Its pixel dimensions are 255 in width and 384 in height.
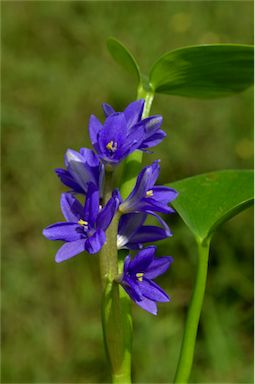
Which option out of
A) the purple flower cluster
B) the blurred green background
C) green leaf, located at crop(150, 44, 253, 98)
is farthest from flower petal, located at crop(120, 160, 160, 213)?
the blurred green background

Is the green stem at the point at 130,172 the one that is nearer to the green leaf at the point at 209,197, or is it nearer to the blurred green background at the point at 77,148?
the green leaf at the point at 209,197

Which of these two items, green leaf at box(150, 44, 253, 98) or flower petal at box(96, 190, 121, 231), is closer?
flower petal at box(96, 190, 121, 231)

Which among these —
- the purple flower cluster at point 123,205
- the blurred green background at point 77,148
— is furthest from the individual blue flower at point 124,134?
the blurred green background at point 77,148

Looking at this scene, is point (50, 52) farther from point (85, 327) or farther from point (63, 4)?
point (85, 327)

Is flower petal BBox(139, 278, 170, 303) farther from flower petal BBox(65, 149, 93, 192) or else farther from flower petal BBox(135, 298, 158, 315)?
flower petal BBox(65, 149, 93, 192)

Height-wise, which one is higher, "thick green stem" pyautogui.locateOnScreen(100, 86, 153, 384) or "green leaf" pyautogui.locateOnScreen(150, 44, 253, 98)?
"green leaf" pyautogui.locateOnScreen(150, 44, 253, 98)

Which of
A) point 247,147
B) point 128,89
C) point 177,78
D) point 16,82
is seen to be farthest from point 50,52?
point 177,78

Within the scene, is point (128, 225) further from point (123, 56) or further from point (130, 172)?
point (123, 56)
